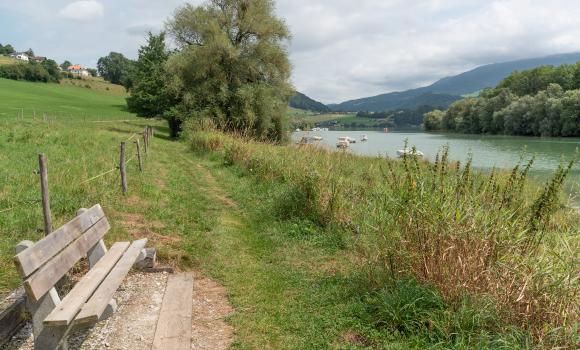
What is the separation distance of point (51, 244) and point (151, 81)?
34.7 m

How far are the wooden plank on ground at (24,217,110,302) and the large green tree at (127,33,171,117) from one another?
29746 mm

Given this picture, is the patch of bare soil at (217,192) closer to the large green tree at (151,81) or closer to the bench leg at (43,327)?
the bench leg at (43,327)

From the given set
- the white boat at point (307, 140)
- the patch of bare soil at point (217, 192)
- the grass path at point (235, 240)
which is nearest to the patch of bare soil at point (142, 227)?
the grass path at point (235, 240)

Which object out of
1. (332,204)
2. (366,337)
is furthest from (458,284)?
(332,204)

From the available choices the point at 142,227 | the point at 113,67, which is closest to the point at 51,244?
the point at 142,227

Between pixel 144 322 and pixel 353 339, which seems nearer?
pixel 353 339

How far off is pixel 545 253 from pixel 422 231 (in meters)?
1.14

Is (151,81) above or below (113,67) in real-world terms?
below

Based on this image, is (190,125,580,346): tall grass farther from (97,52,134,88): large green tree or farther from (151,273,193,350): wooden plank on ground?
(97,52,134,88): large green tree

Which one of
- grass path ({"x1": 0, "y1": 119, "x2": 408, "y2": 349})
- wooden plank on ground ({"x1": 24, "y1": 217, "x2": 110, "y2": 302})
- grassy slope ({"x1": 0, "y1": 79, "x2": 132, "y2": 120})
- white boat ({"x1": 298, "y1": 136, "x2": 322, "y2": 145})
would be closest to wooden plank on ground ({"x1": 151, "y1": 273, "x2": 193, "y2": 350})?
grass path ({"x1": 0, "y1": 119, "x2": 408, "y2": 349})

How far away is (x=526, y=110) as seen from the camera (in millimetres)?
67688

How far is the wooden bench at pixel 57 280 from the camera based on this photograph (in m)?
3.24

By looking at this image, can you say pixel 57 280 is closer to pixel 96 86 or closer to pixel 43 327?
pixel 43 327

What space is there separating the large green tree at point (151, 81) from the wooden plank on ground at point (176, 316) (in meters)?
29.5
